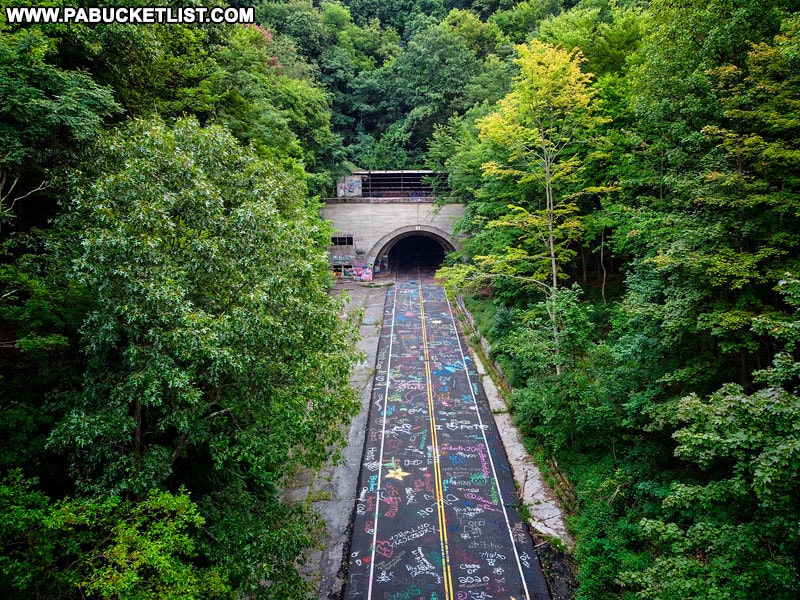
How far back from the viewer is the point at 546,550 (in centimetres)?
1321

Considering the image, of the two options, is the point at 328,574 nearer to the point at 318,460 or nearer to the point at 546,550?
the point at 318,460

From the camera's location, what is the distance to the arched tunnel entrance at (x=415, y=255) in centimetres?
4587

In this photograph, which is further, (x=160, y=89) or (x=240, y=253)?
(x=160, y=89)

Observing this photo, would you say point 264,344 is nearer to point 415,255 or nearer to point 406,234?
point 406,234

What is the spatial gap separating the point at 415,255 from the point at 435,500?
36.8 meters

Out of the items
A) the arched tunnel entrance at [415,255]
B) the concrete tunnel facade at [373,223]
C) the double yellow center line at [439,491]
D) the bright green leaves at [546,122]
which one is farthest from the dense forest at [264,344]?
the arched tunnel entrance at [415,255]

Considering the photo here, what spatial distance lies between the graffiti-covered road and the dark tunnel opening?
21.8m

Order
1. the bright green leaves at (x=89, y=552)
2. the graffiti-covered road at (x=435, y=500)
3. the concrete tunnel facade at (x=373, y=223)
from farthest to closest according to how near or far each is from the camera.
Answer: the concrete tunnel facade at (x=373, y=223), the graffiti-covered road at (x=435, y=500), the bright green leaves at (x=89, y=552)

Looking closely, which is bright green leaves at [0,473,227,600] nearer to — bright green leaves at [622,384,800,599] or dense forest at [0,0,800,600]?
dense forest at [0,0,800,600]

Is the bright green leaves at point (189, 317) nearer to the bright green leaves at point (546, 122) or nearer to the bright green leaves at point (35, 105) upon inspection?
the bright green leaves at point (35, 105)

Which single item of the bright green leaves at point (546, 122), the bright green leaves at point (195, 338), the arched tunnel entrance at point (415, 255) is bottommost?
the bright green leaves at point (195, 338)

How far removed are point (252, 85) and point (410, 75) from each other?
25.4 m

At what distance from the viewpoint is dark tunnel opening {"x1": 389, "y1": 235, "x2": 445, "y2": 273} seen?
46.3m

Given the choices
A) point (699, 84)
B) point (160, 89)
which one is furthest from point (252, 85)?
point (699, 84)
